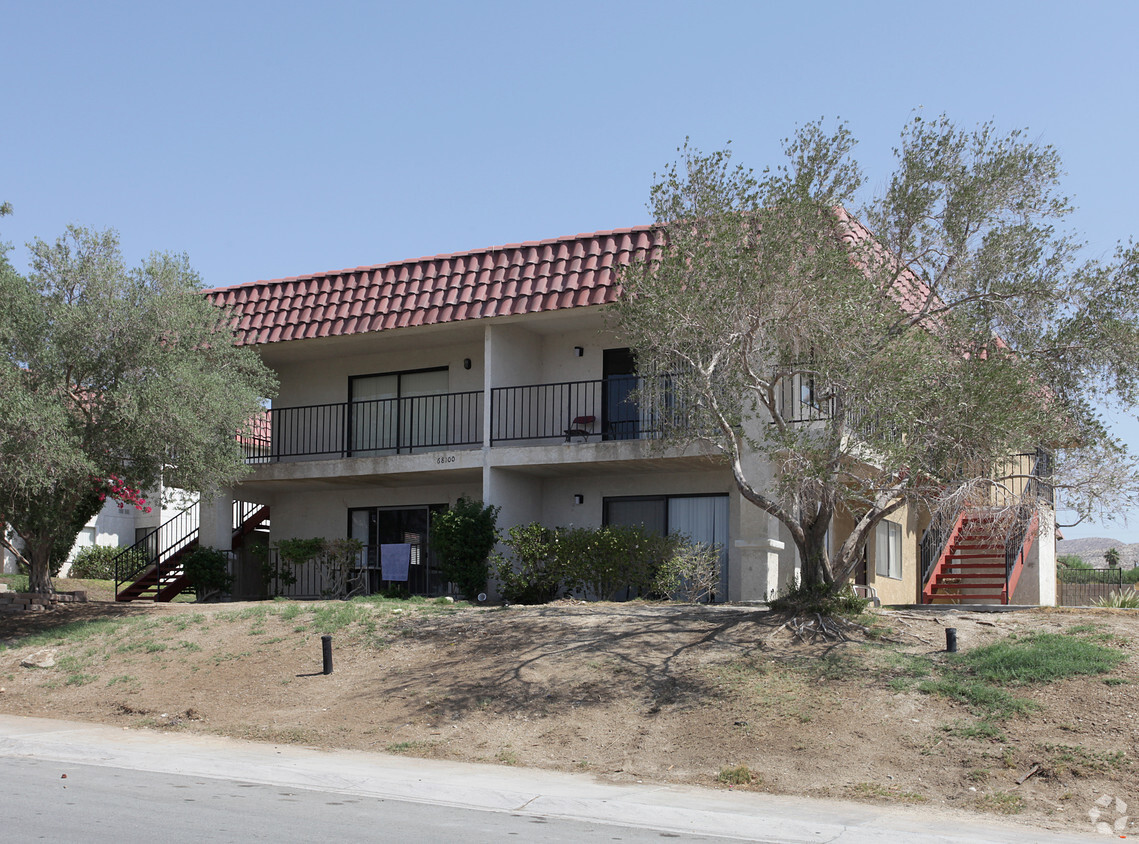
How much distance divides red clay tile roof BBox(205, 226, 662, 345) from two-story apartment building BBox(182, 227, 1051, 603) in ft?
0.10

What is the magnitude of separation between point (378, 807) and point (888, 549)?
1568 cm

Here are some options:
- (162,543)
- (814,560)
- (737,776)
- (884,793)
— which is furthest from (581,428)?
(162,543)

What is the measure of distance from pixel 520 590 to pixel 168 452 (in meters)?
5.87

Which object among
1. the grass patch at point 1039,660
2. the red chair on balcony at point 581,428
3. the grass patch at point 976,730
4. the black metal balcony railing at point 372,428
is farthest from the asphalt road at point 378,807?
the black metal balcony railing at point 372,428

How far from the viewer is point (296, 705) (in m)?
13.4

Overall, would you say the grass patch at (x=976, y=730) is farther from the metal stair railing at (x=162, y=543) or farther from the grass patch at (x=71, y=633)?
the metal stair railing at (x=162, y=543)

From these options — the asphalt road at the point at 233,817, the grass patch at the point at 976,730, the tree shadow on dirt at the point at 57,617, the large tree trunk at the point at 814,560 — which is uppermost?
the large tree trunk at the point at 814,560

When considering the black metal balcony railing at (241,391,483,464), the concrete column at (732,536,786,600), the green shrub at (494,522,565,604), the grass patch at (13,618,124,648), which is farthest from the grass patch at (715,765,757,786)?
the black metal balcony railing at (241,391,483,464)

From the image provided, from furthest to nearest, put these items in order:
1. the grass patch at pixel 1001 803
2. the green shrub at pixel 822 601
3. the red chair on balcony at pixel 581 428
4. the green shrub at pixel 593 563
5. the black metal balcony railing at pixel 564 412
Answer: the black metal balcony railing at pixel 564 412 < the red chair on balcony at pixel 581 428 < the green shrub at pixel 593 563 < the green shrub at pixel 822 601 < the grass patch at pixel 1001 803

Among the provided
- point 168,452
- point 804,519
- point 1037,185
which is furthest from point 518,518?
point 1037,185

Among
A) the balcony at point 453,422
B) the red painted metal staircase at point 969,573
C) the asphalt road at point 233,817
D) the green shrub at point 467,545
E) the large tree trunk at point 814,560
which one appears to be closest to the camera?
the asphalt road at point 233,817

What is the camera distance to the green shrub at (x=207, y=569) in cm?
2206

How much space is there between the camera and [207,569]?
869 inches

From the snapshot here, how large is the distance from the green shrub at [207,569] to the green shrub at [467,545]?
200 inches
